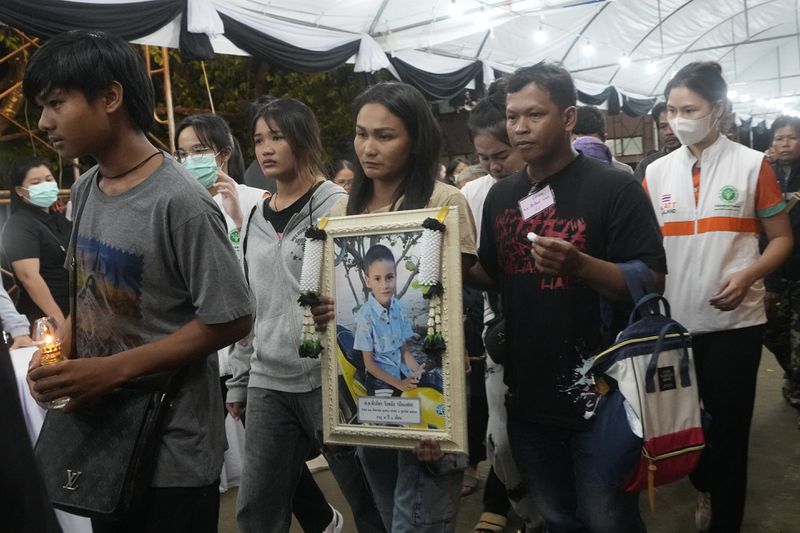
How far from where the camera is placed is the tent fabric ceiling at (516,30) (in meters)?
8.41

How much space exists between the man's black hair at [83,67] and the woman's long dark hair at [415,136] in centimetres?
78

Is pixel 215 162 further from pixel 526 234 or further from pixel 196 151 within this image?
pixel 526 234

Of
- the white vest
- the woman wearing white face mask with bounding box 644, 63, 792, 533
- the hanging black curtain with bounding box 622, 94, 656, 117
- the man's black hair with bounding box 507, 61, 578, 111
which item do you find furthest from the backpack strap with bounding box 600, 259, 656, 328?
the hanging black curtain with bounding box 622, 94, 656, 117

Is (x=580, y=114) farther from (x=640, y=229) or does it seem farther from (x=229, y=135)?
(x=640, y=229)

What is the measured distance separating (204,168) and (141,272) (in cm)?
214

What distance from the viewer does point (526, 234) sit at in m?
2.41

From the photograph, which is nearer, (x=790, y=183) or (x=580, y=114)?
(x=580, y=114)

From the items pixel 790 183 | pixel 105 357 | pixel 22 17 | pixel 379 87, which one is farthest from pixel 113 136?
pixel 790 183

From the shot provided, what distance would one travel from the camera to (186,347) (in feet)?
5.97

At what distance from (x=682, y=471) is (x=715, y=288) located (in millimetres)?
1140

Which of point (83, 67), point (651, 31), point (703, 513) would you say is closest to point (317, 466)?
point (703, 513)

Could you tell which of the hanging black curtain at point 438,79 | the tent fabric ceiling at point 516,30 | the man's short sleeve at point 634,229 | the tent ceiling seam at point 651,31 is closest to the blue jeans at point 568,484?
the man's short sleeve at point 634,229

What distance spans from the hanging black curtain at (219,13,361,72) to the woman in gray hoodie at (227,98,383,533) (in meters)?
5.01

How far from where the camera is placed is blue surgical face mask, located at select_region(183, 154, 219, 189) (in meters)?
3.87
